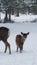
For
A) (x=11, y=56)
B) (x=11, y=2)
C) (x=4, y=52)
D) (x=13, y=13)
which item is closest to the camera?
(x=11, y=56)

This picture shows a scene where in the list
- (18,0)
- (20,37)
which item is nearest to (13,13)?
(18,0)

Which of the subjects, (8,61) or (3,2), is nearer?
(8,61)

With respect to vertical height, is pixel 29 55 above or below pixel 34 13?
above

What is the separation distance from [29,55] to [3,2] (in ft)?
86.3

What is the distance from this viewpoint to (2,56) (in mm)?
9953

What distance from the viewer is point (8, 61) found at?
891 cm

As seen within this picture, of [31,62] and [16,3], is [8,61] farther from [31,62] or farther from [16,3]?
[16,3]

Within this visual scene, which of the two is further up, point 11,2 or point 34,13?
point 11,2

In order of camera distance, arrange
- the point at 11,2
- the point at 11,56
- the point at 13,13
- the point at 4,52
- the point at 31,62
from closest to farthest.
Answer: the point at 31,62 → the point at 11,56 → the point at 4,52 → the point at 11,2 → the point at 13,13

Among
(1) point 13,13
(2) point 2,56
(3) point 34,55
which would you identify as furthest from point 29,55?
(1) point 13,13

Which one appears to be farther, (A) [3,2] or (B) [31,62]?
(A) [3,2]

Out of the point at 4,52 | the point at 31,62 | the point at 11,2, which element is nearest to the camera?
the point at 31,62

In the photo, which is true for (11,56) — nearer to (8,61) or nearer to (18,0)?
(8,61)

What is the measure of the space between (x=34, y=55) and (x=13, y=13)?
41963 millimetres
